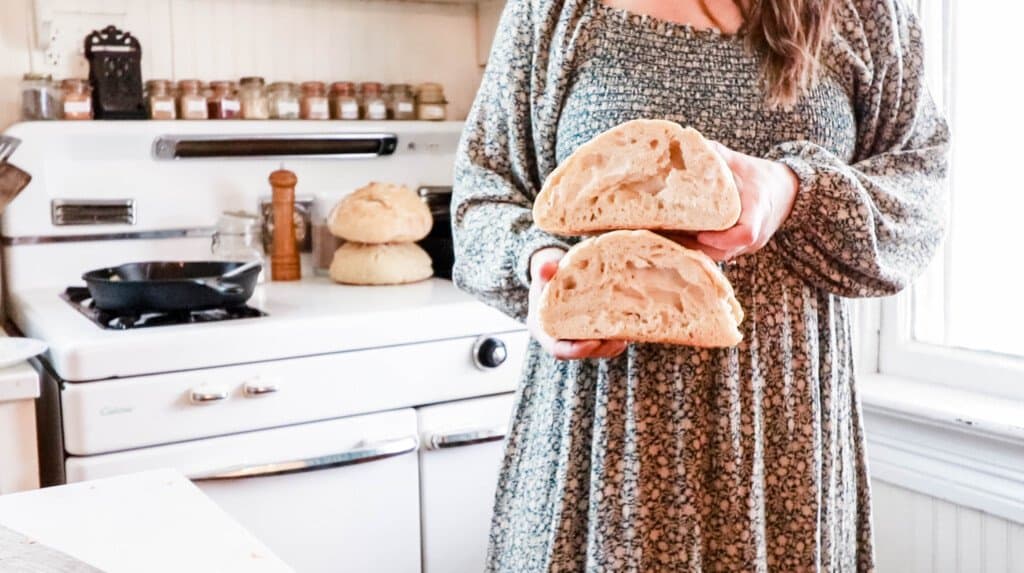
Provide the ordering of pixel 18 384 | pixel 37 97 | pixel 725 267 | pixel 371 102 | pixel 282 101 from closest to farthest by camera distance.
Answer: pixel 725 267
pixel 18 384
pixel 37 97
pixel 282 101
pixel 371 102

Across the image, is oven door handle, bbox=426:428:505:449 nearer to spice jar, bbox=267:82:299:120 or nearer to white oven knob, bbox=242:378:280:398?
white oven knob, bbox=242:378:280:398

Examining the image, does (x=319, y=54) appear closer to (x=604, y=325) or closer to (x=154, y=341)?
(x=154, y=341)

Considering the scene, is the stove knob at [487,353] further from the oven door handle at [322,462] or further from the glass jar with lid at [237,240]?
the glass jar with lid at [237,240]

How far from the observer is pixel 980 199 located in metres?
1.50

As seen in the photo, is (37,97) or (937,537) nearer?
(937,537)

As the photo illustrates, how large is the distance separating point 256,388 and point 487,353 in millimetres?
410

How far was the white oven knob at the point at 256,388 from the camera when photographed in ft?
5.17

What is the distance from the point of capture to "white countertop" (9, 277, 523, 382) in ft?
4.91

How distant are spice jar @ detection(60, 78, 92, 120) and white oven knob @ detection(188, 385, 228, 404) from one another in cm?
73

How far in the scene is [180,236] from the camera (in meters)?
2.12

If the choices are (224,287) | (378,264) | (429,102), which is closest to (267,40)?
(429,102)

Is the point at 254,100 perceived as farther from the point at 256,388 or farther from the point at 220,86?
the point at 256,388

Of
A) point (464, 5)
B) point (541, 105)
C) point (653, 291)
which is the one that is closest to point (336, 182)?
point (464, 5)

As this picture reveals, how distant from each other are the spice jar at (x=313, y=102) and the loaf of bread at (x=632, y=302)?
1.54 meters
